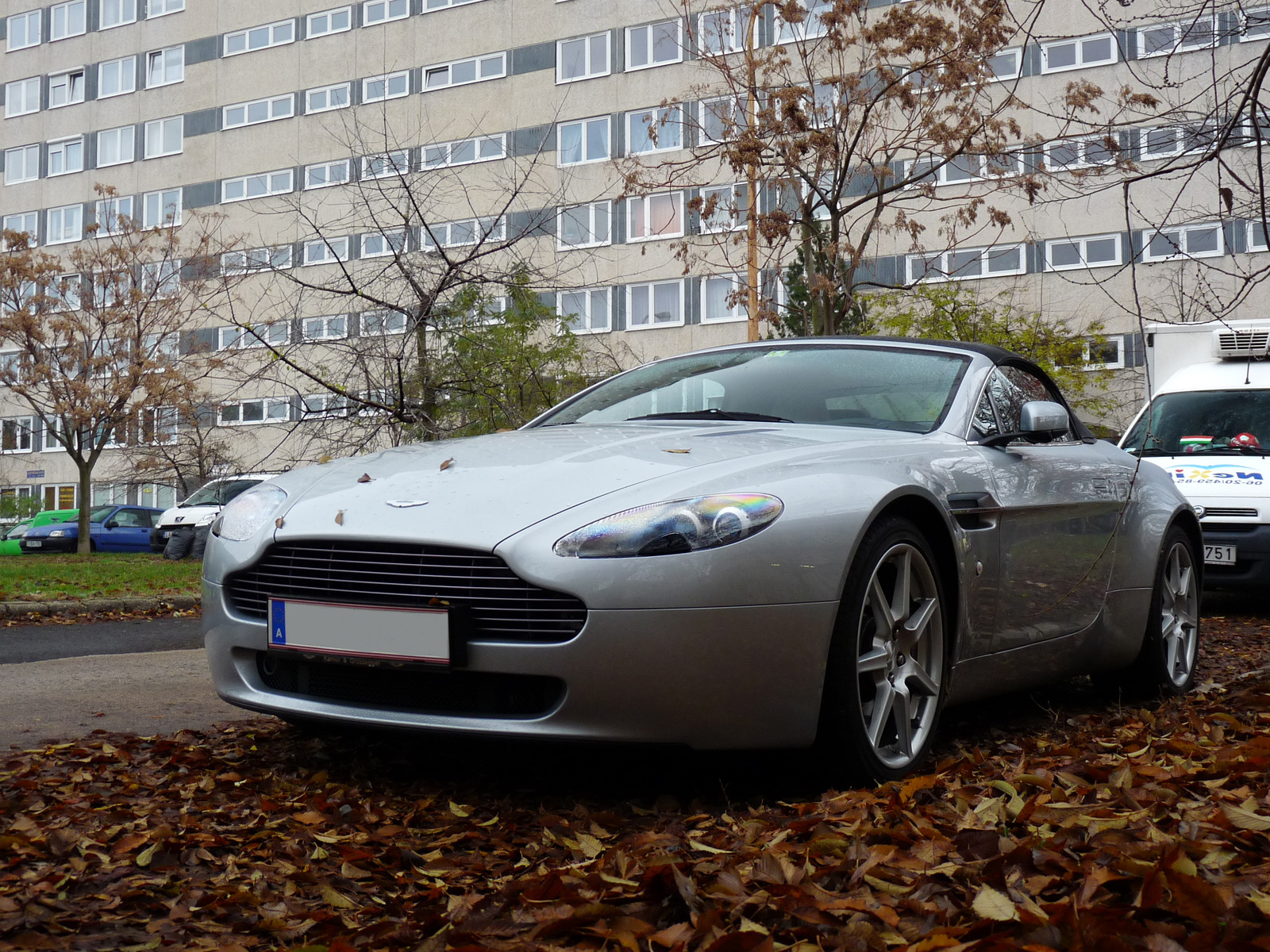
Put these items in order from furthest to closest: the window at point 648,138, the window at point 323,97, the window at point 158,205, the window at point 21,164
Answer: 1. the window at point 21,164
2. the window at point 158,205
3. the window at point 323,97
4. the window at point 648,138

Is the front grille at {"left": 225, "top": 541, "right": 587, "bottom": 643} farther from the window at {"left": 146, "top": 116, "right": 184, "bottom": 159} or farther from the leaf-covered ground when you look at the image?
the window at {"left": 146, "top": 116, "right": 184, "bottom": 159}

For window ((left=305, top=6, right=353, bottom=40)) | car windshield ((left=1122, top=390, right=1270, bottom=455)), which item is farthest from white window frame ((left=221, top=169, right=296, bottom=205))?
car windshield ((left=1122, top=390, right=1270, bottom=455))

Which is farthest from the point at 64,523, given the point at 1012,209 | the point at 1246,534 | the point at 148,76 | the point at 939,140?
the point at 1246,534

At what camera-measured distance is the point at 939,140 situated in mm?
13391

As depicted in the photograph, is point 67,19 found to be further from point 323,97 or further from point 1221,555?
point 1221,555

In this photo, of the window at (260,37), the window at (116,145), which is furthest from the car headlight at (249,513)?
the window at (116,145)

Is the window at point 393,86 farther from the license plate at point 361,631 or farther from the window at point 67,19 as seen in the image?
the license plate at point 361,631

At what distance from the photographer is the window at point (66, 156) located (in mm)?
50250

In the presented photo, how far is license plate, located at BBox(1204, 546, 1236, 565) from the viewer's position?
31.8ft

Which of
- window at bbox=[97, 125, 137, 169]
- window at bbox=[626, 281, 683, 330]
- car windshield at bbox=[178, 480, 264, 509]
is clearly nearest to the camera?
car windshield at bbox=[178, 480, 264, 509]

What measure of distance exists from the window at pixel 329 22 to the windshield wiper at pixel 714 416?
42081 millimetres

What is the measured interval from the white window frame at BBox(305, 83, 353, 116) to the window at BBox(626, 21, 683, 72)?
965 cm

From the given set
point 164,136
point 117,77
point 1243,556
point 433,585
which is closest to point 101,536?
point 164,136

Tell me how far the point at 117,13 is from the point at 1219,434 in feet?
161
